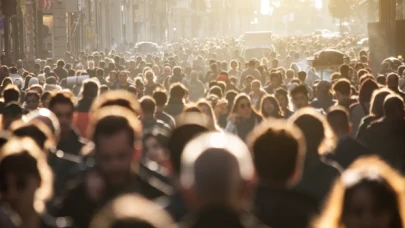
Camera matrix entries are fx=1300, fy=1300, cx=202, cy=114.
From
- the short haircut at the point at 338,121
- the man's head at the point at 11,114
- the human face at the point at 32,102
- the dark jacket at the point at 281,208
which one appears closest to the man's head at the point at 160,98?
the human face at the point at 32,102

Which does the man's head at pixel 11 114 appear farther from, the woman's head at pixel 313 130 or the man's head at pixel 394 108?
the woman's head at pixel 313 130

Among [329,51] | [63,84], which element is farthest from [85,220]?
[329,51]

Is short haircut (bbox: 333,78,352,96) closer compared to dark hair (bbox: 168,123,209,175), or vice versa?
dark hair (bbox: 168,123,209,175)

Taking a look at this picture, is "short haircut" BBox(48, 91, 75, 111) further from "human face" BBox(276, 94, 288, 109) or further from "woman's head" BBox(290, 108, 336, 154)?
"human face" BBox(276, 94, 288, 109)

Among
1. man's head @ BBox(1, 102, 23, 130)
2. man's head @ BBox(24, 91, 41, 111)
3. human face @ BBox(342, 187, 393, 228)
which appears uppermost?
human face @ BBox(342, 187, 393, 228)

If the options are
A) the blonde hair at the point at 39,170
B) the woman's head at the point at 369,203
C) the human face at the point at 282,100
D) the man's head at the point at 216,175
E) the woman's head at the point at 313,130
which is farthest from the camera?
the human face at the point at 282,100

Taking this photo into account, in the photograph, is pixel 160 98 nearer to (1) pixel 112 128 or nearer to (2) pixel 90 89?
(2) pixel 90 89

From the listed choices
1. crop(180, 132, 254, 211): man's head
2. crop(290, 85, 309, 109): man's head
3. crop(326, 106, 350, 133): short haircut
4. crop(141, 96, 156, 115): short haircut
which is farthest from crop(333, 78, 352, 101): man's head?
crop(180, 132, 254, 211): man's head

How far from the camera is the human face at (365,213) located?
5250 millimetres

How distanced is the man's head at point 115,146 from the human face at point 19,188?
0.42 m

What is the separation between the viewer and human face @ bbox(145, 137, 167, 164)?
9867mm

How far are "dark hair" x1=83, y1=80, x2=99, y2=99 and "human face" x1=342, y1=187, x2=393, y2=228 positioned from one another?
9.92 m

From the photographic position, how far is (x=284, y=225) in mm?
6387

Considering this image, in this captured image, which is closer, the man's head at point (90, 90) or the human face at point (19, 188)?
the human face at point (19, 188)
